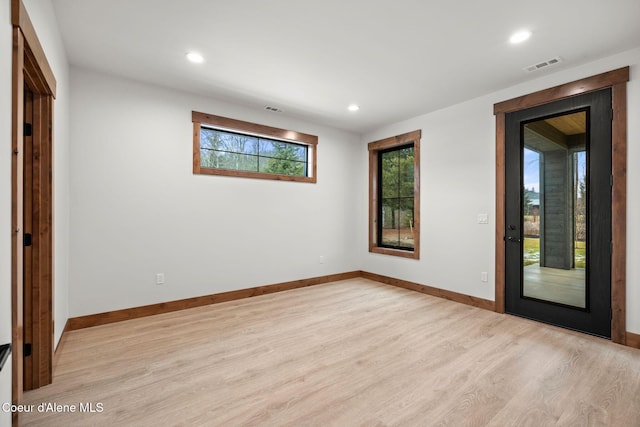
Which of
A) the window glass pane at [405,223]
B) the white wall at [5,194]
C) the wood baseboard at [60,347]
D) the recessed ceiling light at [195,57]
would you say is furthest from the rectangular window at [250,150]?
the white wall at [5,194]

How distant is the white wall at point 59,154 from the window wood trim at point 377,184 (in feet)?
14.1

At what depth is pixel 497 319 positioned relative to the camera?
136 inches

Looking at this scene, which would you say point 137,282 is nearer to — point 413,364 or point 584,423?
point 413,364

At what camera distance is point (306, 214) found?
4984 millimetres

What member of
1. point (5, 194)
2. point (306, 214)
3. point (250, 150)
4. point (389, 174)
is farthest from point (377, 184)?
point (5, 194)

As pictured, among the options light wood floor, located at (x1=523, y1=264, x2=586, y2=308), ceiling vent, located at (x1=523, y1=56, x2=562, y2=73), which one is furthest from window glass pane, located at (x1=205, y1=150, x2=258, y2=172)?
light wood floor, located at (x1=523, y1=264, x2=586, y2=308)

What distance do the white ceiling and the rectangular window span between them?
0.53 m

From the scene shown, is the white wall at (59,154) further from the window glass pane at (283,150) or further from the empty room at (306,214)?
the window glass pane at (283,150)

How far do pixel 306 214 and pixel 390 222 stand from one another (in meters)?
1.55

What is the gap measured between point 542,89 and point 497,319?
8.69 ft

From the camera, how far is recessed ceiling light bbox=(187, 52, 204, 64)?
2.91 m

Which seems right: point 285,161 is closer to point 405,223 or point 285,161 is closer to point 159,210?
point 159,210

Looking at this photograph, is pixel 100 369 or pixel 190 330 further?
pixel 190 330

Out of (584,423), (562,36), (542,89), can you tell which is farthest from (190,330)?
(542,89)
